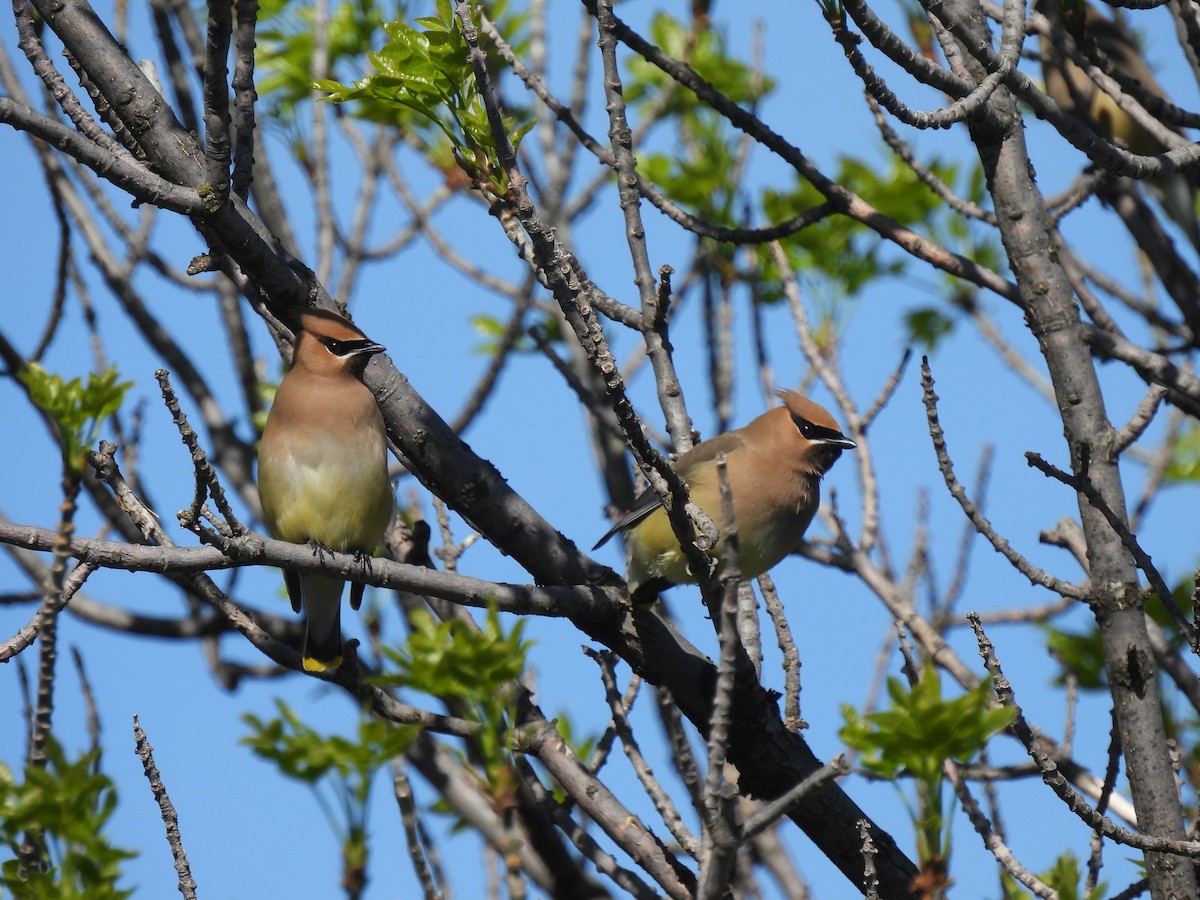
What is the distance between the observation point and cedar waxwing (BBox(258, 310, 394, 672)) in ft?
15.2

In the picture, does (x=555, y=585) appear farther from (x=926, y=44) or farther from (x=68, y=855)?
(x=926, y=44)

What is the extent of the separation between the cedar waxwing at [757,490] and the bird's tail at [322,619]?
959mm

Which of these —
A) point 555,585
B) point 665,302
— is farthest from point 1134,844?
point 665,302

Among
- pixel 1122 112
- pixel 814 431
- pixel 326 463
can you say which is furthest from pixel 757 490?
pixel 1122 112

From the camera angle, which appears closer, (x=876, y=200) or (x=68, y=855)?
(x=68, y=855)

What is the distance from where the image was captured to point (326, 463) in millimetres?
4648

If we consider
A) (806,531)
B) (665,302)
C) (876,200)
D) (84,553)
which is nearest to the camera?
(84,553)

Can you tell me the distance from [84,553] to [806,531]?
2.91m

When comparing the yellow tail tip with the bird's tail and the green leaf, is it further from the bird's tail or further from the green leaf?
the green leaf

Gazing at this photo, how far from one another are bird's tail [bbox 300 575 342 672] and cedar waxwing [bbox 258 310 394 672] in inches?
5.3

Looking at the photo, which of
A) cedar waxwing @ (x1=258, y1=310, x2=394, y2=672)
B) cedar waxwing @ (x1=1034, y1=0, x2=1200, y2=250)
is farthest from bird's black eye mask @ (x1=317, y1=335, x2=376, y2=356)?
cedar waxwing @ (x1=1034, y1=0, x2=1200, y2=250)

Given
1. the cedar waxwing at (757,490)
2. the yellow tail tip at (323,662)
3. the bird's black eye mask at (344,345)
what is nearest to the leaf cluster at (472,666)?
the bird's black eye mask at (344,345)

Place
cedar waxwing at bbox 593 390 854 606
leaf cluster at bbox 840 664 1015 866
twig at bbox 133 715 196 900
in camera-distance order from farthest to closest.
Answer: cedar waxwing at bbox 593 390 854 606 → twig at bbox 133 715 196 900 → leaf cluster at bbox 840 664 1015 866

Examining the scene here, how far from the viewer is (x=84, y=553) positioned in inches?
108
